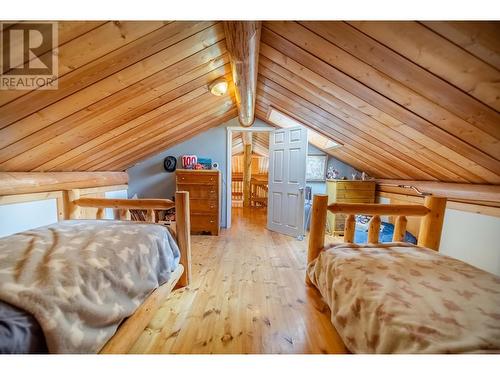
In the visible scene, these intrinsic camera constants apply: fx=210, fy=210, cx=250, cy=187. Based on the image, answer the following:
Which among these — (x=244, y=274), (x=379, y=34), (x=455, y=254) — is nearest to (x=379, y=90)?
(x=379, y=34)

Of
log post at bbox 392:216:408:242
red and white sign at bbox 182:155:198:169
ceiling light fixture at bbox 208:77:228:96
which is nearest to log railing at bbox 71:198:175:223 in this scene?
ceiling light fixture at bbox 208:77:228:96

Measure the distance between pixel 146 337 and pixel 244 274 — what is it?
42.6 inches

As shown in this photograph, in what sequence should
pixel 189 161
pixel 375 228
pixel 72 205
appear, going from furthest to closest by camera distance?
pixel 189 161
pixel 72 205
pixel 375 228

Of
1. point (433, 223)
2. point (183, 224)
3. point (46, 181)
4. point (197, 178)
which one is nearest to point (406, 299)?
point (433, 223)

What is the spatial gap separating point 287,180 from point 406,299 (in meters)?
2.91

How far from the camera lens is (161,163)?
4.08 m

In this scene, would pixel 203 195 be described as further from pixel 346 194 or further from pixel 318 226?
pixel 346 194

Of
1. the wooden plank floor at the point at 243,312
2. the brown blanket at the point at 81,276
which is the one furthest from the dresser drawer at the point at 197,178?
the brown blanket at the point at 81,276

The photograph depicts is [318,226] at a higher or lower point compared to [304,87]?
lower

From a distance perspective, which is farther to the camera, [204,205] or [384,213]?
[204,205]

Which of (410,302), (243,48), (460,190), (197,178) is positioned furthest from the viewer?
(197,178)

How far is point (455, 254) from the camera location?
2441mm

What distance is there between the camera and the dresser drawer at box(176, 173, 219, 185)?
3549 millimetres
